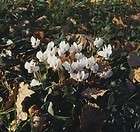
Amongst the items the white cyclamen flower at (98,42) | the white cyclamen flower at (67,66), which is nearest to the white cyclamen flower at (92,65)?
the white cyclamen flower at (67,66)

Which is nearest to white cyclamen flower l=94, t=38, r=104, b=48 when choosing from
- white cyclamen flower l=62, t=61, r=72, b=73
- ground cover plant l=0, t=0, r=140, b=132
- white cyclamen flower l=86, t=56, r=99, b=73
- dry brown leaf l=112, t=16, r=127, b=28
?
ground cover plant l=0, t=0, r=140, b=132

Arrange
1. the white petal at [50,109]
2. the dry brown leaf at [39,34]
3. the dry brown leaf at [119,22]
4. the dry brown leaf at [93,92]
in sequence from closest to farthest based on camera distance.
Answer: the white petal at [50,109]
the dry brown leaf at [93,92]
the dry brown leaf at [39,34]
the dry brown leaf at [119,22]

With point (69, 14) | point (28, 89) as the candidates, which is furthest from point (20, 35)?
point (28, 89)

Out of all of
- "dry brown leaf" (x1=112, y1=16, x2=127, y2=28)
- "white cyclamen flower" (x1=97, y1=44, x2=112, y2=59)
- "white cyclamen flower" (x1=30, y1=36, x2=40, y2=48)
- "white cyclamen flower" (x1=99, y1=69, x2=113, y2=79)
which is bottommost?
"dry brown leaf" (x1=112, y1=16, x2=127, y2=28)

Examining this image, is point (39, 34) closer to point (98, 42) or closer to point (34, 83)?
point (98, 42)

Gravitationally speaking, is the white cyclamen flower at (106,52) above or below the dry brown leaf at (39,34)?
above

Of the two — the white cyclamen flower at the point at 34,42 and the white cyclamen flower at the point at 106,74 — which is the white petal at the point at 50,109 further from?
the white cyclamen flower at the point at 34,42

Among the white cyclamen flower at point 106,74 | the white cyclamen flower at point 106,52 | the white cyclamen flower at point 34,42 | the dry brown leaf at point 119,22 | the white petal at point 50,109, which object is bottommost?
the dry brown leaf at point 119,22

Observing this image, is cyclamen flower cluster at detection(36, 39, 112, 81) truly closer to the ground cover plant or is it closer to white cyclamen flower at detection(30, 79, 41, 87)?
the ground cover plant
